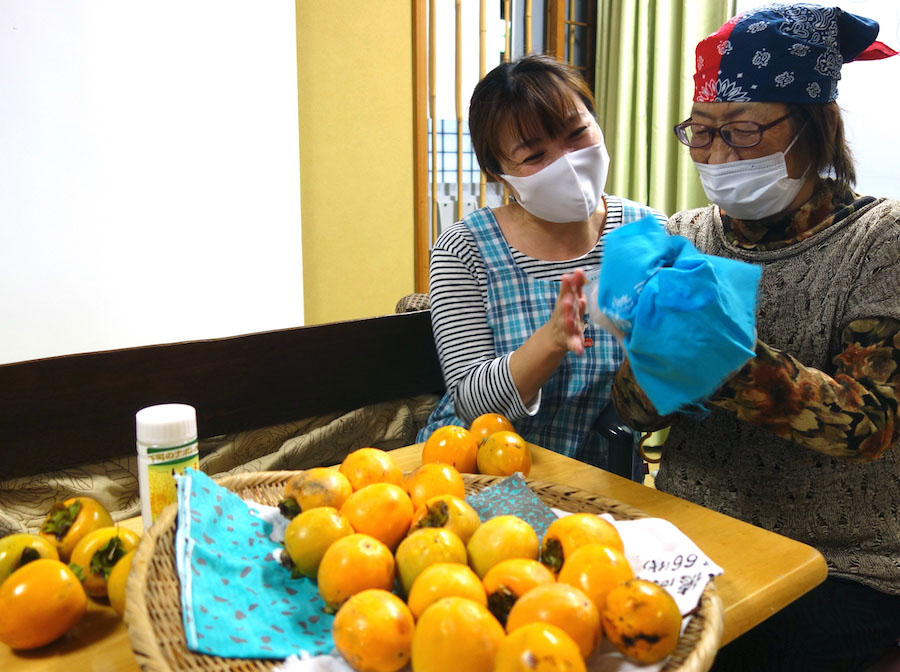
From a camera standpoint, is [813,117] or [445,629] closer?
[445,629]

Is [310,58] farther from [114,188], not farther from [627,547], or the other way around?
[627,547]

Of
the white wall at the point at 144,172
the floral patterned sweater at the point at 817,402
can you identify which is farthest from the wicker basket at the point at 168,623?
the white wall at the point at 144,172

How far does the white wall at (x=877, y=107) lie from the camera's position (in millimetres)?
2449

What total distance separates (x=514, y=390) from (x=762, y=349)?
43cm

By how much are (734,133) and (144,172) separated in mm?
1698

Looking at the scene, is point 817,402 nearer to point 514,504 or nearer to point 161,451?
point 514,504

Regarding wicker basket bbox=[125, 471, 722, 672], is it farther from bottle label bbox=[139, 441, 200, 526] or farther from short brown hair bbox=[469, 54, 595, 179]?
short brown hair bbox=[469, 54, 595, 179]

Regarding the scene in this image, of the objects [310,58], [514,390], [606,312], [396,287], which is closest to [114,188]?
[310,58]

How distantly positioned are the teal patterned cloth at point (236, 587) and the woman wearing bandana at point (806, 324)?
60cm

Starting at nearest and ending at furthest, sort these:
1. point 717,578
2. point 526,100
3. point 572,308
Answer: point 717,578, point 572,308, point 526,100

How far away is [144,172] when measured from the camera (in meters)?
2.15

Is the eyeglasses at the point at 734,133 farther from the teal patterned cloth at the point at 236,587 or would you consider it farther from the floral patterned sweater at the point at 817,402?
the teal patterned cloth at the point at 236,587

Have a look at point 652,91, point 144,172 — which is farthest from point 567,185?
point 652,91

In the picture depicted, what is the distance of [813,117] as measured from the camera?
44.0 inches
